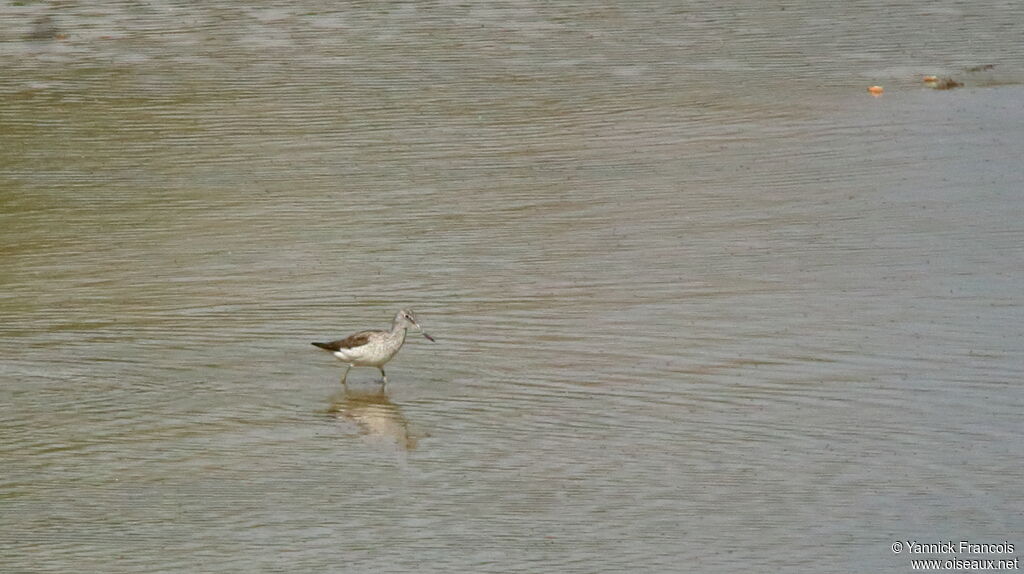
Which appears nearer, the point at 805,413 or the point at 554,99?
the point at 805,413

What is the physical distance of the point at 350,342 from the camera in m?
11.5

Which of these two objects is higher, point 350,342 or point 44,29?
point 350,342

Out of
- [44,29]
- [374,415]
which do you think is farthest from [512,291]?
[44,29]

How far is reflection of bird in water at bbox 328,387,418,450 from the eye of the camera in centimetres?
1057

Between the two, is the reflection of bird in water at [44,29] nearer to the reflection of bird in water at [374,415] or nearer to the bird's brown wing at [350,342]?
the bird's brown wing at [350,342]

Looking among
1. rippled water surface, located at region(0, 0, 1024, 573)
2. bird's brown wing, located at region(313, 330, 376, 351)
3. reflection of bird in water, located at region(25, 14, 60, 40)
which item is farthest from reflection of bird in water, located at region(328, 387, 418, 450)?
reflection of bird in water, located at region(25, 14, 60, 40)

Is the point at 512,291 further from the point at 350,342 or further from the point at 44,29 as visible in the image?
the point at 44,29

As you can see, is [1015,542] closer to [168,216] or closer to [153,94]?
[168,216]

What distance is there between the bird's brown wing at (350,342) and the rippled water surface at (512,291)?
0.22 m

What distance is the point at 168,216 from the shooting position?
1491 centimetres

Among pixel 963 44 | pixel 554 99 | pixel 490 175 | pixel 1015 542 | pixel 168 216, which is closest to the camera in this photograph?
pixel 1015 542

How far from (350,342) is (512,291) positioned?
5.92 ft

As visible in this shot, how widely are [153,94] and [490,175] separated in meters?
4.43

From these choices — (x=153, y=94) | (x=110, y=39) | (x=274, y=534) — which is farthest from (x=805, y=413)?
(x=110, y=39)
